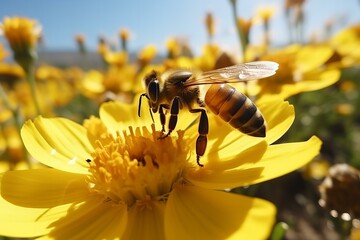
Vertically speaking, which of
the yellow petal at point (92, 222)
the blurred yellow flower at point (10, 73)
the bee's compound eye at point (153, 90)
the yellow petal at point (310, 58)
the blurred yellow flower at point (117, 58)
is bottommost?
the blurred yellow flower at point (10, 73)

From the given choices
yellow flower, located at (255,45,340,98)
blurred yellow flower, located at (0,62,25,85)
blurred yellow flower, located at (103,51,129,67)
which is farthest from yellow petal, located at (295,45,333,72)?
blurred yellow flower, located at (0,62,25,85)

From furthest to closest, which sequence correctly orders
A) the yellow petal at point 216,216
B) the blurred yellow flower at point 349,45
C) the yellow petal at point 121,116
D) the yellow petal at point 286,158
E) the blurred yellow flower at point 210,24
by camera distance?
the blurred yellow flower at point 210,24
the blurred yellow flower at point 349,45
the yellow petal at point 121,116
the yellow petal at point 286,158
the yellow petal at point 216,216

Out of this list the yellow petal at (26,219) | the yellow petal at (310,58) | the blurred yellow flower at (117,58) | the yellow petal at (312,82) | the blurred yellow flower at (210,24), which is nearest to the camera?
the yellow petal at (26,219)

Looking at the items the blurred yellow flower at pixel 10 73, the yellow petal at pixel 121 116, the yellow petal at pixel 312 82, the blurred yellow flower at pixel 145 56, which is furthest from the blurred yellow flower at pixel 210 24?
the yellow petal at pixel 121 116

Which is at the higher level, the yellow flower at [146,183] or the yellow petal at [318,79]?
the yellow flower at [146,183]

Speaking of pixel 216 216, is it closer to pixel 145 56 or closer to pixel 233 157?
pixel 233 157

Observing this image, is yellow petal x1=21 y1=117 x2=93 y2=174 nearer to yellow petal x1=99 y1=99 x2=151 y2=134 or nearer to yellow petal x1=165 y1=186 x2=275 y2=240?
yellow petal x1=99 y1=99 x2=151 y2=134

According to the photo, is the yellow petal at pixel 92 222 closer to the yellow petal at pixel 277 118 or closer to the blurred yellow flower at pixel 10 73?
the yellow petal at pixel 277 118
